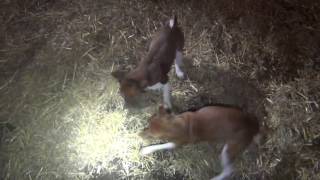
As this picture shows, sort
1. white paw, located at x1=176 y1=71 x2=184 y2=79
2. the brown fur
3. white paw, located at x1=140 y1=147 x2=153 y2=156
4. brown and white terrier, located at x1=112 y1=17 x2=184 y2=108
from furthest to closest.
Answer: white paw, located at x1=176 y1=71 x2=184 y2=79 < white paw, located at x1=140 y1=147 x2=153 y2=156 < brown and white terrier, located at x1=112 y1=17 x2=184 y2=108 < the brown fur

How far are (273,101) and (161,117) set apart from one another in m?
Answer: 1.11

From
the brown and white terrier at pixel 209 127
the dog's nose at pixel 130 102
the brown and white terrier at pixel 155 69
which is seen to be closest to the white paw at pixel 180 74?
the brown and white terrier at pixel 155 69

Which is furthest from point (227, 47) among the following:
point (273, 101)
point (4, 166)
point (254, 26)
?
point (4, 166)

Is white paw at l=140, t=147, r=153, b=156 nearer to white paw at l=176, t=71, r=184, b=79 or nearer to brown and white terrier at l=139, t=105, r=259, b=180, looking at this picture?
brown and white terrier at l=139, t=105, r=259, b=180

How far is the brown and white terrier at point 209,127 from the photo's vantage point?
3.47 meters

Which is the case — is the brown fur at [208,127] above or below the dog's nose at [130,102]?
above

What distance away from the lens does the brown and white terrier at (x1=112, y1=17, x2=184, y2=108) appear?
12.0 ft

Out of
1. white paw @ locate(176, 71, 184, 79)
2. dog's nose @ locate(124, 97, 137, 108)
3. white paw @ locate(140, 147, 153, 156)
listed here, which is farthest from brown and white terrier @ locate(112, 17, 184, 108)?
white paw @ locate(140, 147, 153, 156)

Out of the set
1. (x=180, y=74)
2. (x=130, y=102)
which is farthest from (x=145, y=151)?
→ (x=180, y=74)

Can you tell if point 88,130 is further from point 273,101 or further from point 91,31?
point 273,101

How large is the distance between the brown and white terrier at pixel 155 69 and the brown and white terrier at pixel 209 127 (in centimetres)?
29

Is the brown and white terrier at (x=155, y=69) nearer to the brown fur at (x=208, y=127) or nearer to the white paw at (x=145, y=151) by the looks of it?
the brown fur at (x=208, y=127)

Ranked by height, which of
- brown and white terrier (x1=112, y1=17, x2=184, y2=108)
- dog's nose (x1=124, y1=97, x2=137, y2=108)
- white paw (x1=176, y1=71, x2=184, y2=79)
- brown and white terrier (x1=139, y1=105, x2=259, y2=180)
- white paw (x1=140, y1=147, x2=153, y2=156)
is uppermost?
brown and white terrier (x1=112, y1=17, x2=184, y2=108)

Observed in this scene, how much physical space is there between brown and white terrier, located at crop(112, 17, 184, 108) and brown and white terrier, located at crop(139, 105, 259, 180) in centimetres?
29
